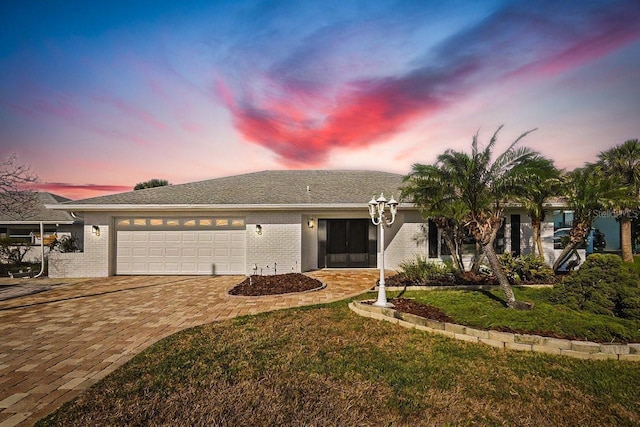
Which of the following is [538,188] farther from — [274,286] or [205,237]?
[205,237]

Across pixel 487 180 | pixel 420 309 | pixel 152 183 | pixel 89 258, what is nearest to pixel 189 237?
pixel 89 258

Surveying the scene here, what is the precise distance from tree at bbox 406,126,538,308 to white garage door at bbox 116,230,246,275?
887cm

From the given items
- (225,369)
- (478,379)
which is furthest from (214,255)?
(478,379)

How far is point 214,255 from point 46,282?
19.9ft

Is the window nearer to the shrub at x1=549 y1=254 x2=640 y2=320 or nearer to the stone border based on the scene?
the stone border

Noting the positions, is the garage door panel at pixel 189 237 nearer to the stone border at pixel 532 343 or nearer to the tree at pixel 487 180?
the stone border at pixel 532 343

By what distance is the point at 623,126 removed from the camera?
12.4 meters

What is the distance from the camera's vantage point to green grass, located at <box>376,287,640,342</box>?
5.15m

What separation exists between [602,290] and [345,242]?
927 cm

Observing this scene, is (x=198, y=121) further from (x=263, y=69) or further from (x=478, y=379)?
(x=478, y=379)

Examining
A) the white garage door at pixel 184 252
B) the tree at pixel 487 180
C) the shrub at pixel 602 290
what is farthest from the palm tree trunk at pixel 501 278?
the white garage door at pixel 184 252

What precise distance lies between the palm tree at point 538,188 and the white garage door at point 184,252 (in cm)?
1017

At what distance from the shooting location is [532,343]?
16.2 feet

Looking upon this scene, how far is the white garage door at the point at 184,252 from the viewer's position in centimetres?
1275
